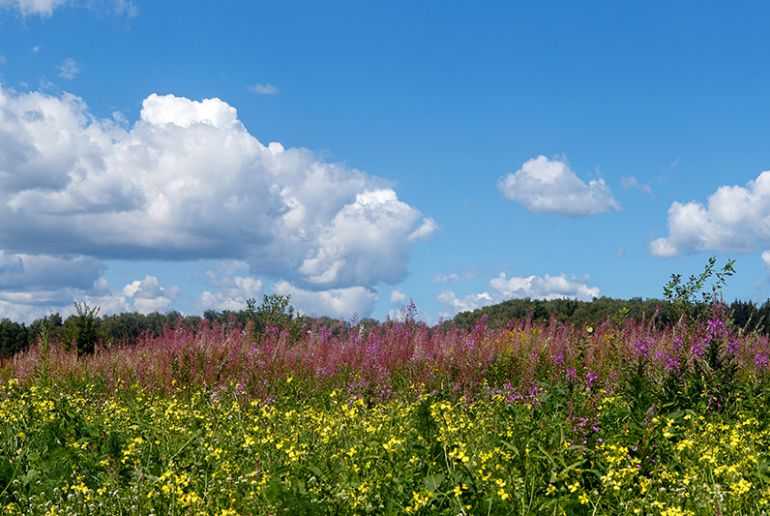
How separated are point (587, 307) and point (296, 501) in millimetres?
26615

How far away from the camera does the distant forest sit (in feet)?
52.2

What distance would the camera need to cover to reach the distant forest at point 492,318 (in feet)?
52.2

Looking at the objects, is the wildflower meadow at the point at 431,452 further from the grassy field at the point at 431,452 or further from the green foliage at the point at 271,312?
the green foliage at the point at 271,312

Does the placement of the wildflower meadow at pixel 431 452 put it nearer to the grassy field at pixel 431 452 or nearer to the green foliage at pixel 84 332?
the grassy field at pixel 431 452

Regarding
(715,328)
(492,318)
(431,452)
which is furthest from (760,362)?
(492,318)

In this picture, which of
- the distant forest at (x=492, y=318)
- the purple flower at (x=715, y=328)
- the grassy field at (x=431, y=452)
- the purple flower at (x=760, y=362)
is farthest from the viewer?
the distant forest at (x=492, y=318)

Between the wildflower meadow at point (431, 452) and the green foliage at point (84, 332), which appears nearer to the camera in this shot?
the wildflower meadow at point (431, 452)

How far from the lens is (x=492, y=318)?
30.6 metres

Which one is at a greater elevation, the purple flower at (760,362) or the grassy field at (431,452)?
the purple flower at (760,362)

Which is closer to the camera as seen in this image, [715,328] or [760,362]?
[715,328]

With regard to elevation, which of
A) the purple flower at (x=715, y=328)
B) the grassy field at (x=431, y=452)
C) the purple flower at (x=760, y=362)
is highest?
the purple flower at (x=715, y=328)

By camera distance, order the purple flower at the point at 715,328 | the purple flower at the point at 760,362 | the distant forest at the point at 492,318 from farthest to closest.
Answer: the distant forest at the point at 492,318, the purple flower at the point at 760,362, the purple flower at the point at 715,328

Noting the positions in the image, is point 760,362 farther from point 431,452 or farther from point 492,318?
point 492,318

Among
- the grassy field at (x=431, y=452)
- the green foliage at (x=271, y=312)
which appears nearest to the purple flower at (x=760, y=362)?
the grassy field at (x=431, y=452)
